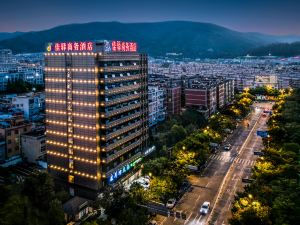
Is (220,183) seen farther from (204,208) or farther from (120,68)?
(120,68)

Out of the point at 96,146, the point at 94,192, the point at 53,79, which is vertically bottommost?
the point at 94,192

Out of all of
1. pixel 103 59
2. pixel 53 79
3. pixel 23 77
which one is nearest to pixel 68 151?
pixel 53 79

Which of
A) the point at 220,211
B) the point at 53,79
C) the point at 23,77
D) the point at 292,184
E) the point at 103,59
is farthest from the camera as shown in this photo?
the point at 23,77

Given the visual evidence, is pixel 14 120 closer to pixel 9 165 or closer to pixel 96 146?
pixel 9 165

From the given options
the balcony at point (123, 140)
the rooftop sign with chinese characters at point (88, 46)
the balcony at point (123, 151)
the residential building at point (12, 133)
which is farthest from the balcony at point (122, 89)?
the residential building at point (12, 133)

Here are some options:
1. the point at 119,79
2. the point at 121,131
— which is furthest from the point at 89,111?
the point at 119,79
